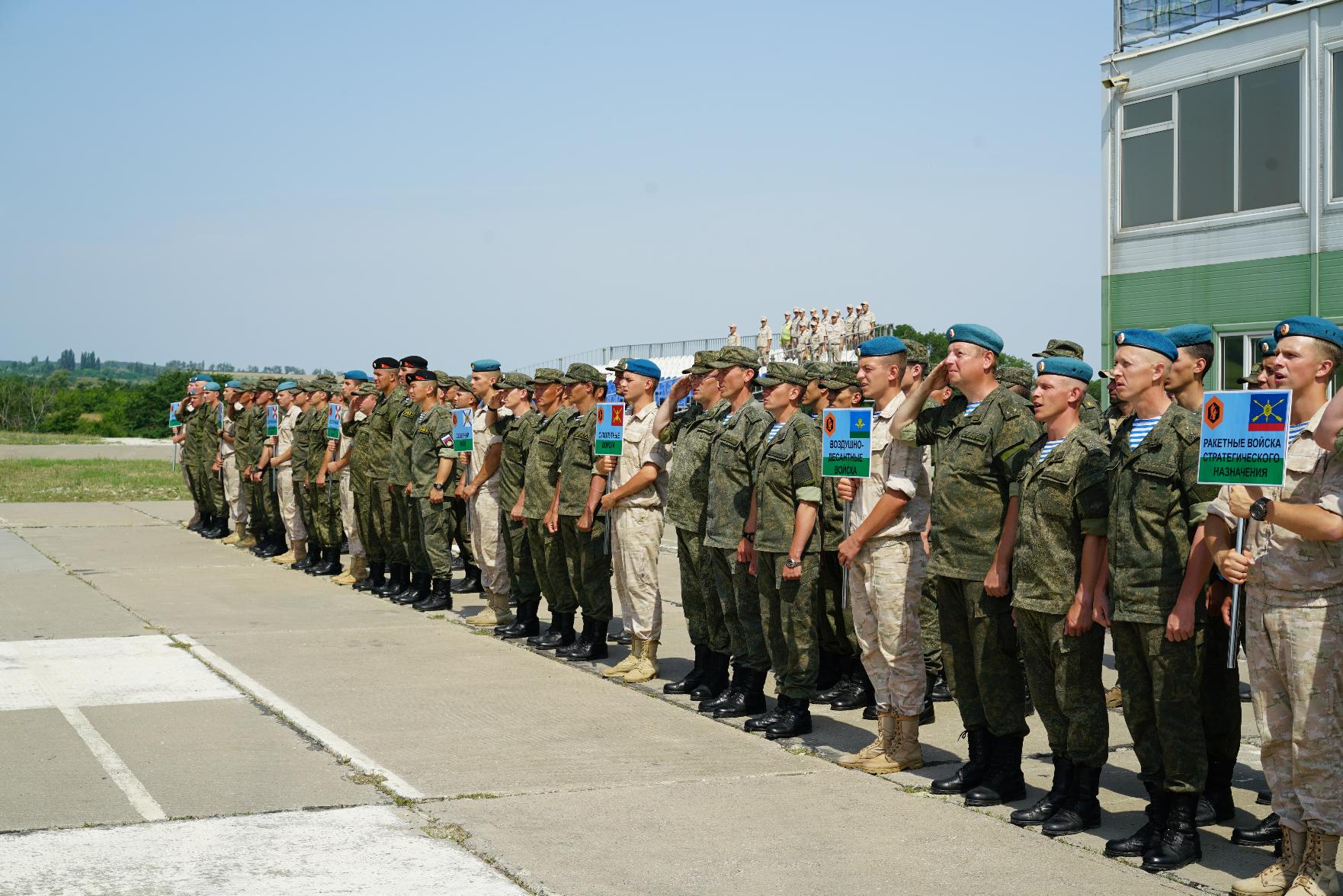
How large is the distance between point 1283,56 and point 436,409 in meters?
9.97

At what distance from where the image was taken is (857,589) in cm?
702

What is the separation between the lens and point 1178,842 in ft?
17.7

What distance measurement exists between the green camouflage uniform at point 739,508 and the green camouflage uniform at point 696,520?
0.28 m

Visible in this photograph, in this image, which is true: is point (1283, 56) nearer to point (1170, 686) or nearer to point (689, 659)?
point (689, 659)

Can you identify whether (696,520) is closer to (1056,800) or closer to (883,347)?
(883,347)

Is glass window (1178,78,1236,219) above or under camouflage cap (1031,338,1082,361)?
above

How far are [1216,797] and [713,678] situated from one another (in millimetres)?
3493

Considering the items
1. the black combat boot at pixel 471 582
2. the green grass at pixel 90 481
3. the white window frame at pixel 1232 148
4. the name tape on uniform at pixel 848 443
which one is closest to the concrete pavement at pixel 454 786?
the name tape on uniform at pixel 848 443

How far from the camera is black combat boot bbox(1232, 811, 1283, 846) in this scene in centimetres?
561

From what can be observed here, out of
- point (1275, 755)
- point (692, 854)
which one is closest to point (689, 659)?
point (692, 854)

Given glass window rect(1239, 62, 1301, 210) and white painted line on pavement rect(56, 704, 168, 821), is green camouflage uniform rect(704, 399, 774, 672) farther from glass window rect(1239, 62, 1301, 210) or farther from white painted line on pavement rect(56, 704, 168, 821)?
glass window rect(1239, 62, 1301, 210)

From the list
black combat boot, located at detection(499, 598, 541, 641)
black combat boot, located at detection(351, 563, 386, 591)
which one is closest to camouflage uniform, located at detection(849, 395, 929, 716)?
black combat boot, located at detection(499, 598, 541, 641)

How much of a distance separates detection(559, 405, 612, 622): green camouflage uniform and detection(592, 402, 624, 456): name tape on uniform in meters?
0.50

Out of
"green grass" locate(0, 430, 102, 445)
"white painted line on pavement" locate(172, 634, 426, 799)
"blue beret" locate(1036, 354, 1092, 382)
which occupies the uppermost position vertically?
"blue beret" locate(1036, 354, 1092, 382)
